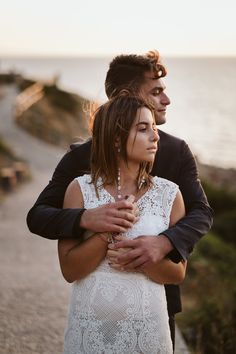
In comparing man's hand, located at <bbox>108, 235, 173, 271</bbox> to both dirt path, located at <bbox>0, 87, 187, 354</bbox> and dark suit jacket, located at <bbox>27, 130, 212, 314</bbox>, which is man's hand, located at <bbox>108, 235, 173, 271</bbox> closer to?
dark suit jacket, located at <bbox>27, 130, 212, 314</bbox>

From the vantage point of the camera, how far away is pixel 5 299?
607 centimetres

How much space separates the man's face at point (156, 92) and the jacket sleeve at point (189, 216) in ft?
0.84

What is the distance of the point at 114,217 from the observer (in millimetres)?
2477

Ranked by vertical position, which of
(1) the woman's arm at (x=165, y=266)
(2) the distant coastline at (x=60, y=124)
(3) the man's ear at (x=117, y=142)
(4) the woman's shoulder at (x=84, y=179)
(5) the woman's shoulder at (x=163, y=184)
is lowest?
(2) the distant coastline at (x=60, y=124)

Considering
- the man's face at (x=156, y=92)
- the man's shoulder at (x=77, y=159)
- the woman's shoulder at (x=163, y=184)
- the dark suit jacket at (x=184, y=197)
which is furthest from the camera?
the man's face at (x=156, y=92)

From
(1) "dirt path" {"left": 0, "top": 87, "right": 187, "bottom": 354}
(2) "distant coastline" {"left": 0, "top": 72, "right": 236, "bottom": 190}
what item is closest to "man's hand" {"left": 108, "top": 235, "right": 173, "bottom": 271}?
(1) "dirt path" {"left": 0, "top": 87, "right": 187, "bottom": 354}

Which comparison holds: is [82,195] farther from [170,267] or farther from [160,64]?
[160,64]

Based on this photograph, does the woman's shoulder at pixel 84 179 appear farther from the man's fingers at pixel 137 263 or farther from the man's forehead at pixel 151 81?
the man's forehead at pixel 151 81

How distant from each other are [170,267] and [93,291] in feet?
1.29

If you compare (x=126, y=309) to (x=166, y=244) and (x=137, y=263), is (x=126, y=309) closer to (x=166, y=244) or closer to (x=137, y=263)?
(x=137, y=263)

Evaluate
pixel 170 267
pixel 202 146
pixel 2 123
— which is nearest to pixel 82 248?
pixel 170 267

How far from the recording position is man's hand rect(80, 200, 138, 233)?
2471 mm

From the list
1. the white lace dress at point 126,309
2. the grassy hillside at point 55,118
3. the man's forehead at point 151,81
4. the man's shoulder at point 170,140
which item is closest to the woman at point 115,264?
the white lace dress at point 126,309

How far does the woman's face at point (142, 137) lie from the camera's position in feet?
8.52
